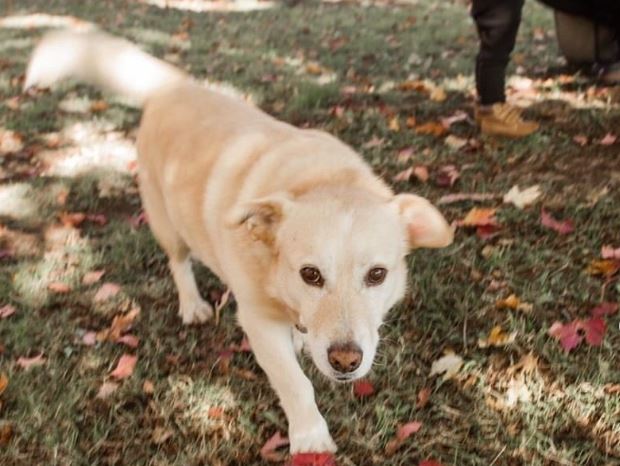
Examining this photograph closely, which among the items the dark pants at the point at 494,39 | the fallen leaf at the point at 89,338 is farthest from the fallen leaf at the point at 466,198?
the fallen leaf at the point at 89,338

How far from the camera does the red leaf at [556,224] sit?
382 cm

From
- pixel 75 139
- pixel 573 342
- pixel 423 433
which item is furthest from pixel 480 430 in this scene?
pixel 75 139

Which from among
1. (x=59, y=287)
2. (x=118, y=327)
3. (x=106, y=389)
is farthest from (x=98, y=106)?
(x=106, y=389)

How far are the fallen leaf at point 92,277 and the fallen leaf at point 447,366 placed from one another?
6.48ft

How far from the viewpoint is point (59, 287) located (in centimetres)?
391

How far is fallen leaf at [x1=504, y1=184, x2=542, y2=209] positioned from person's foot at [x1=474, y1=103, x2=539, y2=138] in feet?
2.84

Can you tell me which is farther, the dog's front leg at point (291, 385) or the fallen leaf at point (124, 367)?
the fallen leaf at point (124, 367)

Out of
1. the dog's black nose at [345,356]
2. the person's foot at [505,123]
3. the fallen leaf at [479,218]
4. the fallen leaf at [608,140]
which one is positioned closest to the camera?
the dog's black nose at [345,356]

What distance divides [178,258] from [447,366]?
1.55 meters

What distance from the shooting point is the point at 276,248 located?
2.58 metres

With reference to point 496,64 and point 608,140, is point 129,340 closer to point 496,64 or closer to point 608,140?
point 496,64

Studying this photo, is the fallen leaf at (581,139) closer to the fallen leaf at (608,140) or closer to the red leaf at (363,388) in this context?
the fallen leaf at (608,140)

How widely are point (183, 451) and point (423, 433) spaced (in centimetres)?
95

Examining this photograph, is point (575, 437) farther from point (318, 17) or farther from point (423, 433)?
point (318, 17)
